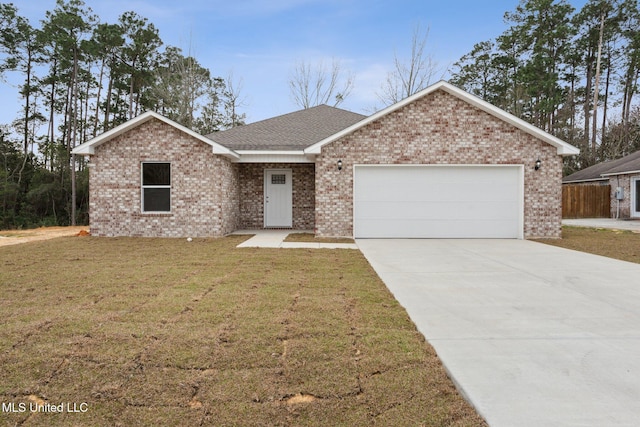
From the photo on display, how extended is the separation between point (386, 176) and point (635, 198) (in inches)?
642

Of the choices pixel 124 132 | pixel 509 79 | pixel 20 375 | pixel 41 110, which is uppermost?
pixel 509 79

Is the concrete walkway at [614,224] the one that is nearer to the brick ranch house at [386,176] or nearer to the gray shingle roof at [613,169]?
the gray shingle roof at [613,169]

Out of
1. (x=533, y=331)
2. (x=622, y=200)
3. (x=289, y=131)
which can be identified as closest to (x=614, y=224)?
(x=622, y=200)

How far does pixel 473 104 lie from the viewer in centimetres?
1155

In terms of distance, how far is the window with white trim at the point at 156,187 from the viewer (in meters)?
12.0

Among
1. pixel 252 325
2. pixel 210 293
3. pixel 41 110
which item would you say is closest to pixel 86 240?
pixel 210 293

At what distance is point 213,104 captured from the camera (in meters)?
28.2

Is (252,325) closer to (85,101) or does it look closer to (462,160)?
(462,160)

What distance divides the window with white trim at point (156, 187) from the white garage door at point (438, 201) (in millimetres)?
5594

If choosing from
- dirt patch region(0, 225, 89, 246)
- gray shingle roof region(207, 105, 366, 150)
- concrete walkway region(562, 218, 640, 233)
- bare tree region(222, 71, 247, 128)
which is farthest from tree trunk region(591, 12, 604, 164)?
dirt patch region(0, 225, 89, 246)

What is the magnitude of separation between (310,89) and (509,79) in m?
16.6

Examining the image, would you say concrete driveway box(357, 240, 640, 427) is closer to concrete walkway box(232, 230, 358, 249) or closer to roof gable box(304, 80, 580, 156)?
concrete walkway box(232, 230, 358, 249)

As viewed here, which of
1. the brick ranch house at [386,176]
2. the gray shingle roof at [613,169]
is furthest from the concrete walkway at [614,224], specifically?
the brick ranch house at [386,176]

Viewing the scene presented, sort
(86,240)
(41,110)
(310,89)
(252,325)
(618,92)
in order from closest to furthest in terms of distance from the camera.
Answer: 1. (252,325)
2. (86,240)
3. (41,110)
4. (310,89)
5. (618,92)
